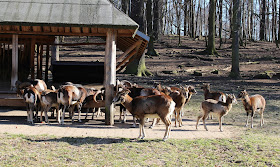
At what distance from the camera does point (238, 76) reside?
84.6 feet

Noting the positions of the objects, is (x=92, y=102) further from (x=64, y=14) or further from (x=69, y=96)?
(x=64, y=14)

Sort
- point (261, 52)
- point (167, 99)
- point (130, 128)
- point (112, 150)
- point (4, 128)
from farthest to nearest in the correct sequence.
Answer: point (261, 52), point (130, 128), point (4, 128), point (167, 99), point (112, 150)

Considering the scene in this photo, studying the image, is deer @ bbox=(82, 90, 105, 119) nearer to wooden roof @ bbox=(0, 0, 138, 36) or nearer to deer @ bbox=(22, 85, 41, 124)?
deer @ bbox=(22, 85, 41, 124)

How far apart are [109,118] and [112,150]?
3.47 metres

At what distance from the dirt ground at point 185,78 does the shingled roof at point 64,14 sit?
3.31 m

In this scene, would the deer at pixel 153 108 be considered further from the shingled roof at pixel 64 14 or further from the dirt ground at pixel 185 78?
the shingled roof at pixel 64 14

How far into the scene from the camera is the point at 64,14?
12.7 m

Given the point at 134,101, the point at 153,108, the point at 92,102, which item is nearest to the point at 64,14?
the point at 92,102

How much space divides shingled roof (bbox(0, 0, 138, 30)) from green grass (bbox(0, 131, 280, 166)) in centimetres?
398

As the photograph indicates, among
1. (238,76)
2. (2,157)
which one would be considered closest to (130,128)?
(2,157)

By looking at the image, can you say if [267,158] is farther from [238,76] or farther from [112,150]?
[238,76]

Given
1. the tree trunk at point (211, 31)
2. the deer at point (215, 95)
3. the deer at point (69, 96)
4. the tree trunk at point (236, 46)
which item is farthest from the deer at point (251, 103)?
the tree trunk at point (211, 31)

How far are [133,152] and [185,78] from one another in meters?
17.0

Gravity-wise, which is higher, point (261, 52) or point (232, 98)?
point (261, 52)
